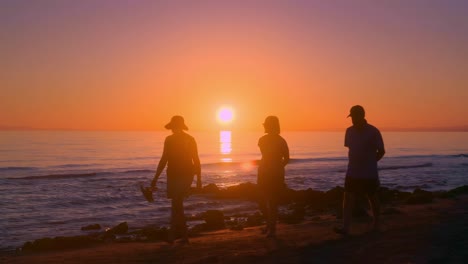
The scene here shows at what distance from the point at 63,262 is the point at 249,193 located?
47.0 ft

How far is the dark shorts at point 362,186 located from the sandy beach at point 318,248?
78cm

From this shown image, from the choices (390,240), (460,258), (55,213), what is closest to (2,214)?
(55,213)

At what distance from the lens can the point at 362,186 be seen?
7969 millimetres

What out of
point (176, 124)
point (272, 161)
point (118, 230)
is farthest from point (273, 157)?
point (118, 230)

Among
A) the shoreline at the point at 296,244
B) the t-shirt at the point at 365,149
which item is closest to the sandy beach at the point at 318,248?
the shoreline at the point at 296,244

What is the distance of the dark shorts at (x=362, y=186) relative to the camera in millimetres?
7969

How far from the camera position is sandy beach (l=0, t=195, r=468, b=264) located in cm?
660

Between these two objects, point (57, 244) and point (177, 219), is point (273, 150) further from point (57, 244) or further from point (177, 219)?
point (57, 244)

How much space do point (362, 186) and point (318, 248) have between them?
143 cm

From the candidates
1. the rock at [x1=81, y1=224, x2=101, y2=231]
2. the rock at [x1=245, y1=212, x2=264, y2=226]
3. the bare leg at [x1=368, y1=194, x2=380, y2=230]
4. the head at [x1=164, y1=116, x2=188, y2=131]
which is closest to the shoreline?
the bare leg at [x1=368, y1=194, x2=380, y2=230]

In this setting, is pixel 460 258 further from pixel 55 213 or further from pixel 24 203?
pixel 24 203

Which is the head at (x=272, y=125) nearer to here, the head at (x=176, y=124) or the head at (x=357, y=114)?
the head at (x=357, y=114)

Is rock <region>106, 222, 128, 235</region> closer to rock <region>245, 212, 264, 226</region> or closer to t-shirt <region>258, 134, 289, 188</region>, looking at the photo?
rock <region>245, 212, 264, 226</region>

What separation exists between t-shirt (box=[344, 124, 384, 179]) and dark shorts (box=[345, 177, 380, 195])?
0.07 m
